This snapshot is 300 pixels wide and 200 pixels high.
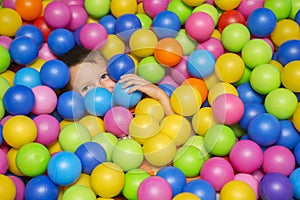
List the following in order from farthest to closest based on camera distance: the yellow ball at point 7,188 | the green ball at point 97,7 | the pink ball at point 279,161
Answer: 1. the green ball at point 97,7
2. the pink ball at point 279,161
3. the yellow ball at point 7,188

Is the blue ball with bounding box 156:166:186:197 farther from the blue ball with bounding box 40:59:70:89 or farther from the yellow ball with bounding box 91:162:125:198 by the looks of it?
the blue ball with bounding box 40:59:70:89

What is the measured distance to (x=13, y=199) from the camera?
4.40ft

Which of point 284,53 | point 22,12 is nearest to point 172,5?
point 284,53

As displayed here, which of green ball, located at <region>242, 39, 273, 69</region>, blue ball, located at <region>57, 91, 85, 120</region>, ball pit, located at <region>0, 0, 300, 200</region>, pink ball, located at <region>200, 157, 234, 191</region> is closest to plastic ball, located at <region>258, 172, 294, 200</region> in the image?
ball pit, located at <region>0, 0, 300, 200</region>

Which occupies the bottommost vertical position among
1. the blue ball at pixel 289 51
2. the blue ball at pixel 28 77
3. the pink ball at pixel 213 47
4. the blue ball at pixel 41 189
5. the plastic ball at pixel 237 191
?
the blue ball at pixel 41 189

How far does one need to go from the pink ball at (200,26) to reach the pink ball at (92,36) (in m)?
→ 0.32

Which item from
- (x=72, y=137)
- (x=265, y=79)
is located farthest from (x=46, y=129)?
(x=265, y=79)

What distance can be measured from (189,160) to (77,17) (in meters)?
0.76

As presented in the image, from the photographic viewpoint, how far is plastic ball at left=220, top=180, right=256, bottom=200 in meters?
1.30

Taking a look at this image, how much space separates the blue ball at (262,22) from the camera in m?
1.62

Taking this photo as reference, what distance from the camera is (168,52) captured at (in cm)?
159

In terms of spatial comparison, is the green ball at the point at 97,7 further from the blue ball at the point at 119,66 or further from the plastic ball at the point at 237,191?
the plastic ball at the point at 237,191

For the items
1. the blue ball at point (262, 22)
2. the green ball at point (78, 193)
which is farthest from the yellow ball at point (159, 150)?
the blue ball at point (262, 22)

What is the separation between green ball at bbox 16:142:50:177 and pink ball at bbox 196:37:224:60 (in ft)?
2.18
